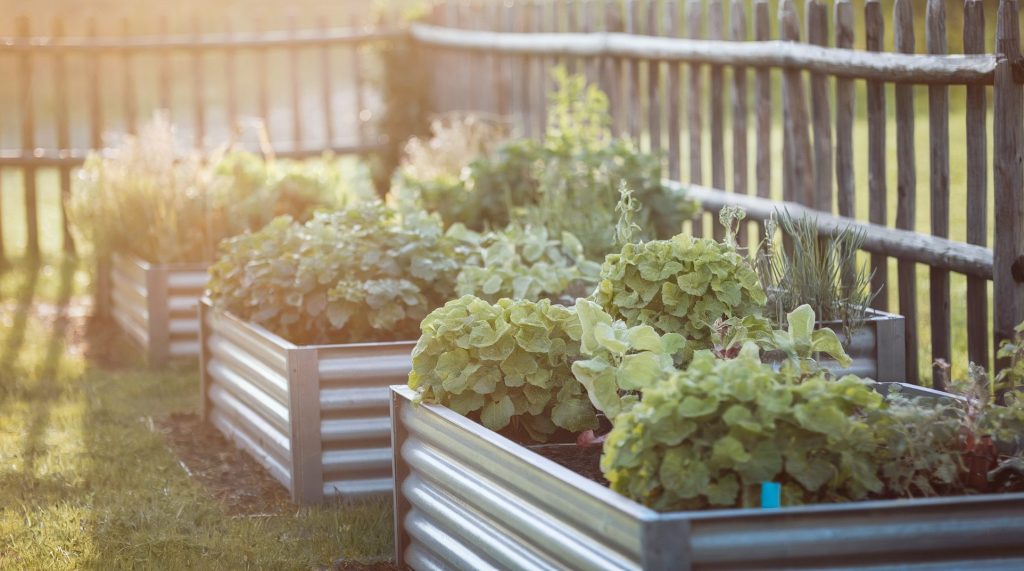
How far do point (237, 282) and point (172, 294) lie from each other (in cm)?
155

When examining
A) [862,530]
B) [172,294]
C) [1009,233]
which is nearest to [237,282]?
[172,294]

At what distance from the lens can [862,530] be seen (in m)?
2.38

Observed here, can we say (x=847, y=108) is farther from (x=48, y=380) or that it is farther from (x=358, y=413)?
(x=48, y=380)

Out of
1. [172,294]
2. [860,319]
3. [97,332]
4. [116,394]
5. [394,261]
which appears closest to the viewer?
[860,319]

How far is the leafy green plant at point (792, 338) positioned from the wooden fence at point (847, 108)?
4.75 ft

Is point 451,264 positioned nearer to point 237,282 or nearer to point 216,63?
point 237,282

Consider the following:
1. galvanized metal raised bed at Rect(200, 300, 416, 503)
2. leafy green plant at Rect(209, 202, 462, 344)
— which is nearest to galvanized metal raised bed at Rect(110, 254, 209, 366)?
leafy green plant at Rect(209, 202, 462, 344)

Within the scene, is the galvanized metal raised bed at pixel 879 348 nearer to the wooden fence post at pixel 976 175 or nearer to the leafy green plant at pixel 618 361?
the wooden fence post at pixel 976 175

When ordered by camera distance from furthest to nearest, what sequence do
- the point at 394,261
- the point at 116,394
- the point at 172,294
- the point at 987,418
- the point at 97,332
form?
Result: the point at 97,332, the point at 172,294, the point at 116,394, the point at 394,261, the point at 987,418

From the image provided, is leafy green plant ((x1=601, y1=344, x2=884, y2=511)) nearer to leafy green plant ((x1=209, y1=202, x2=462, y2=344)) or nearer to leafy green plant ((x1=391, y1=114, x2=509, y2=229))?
leafy green plant ((x1=209, y1=202, x2=462, y2=344))

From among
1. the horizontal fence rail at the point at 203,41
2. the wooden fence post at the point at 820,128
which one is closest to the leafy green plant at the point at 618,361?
the wooden fence post at the point at 820,128

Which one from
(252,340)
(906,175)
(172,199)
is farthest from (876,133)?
(172,199)

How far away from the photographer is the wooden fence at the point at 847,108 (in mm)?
4387

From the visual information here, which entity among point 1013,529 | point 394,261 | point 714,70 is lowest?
point 1013,529
